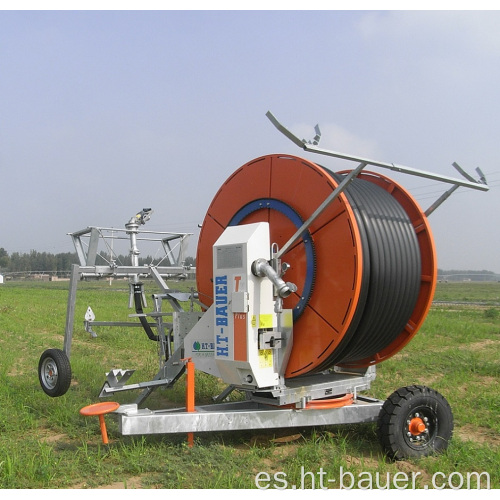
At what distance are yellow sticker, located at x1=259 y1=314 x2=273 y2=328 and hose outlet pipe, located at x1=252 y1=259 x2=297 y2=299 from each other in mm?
220

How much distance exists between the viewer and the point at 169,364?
5855 millimetres

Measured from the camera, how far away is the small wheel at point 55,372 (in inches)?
235

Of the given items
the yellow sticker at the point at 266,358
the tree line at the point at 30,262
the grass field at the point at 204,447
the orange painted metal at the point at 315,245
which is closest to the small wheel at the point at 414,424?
the grass field at the point at 204,447

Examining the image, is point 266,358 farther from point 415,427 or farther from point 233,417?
point 415,427

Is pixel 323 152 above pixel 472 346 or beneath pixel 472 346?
above

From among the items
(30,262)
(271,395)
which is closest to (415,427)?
(271,395)

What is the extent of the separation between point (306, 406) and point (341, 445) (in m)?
0.45

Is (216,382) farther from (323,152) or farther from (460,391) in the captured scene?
(323,152)

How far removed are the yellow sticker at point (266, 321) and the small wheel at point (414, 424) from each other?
1.24 m

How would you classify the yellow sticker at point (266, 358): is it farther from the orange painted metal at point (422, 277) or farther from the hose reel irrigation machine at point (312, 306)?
the orange painted metal at point (422, 277)

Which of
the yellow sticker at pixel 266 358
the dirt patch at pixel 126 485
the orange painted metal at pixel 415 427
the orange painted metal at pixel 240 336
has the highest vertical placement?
the orange painted metal at pixel 240 336

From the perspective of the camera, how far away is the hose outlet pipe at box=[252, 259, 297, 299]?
15.4 ft

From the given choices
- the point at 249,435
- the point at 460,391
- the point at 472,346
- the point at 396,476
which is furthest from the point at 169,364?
the point at 472,346

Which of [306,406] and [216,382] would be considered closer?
[306,406]
